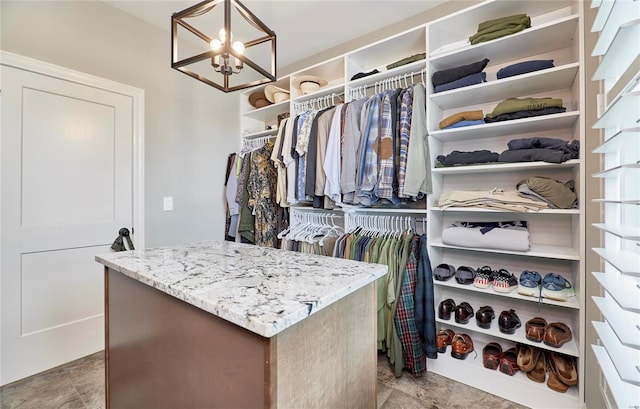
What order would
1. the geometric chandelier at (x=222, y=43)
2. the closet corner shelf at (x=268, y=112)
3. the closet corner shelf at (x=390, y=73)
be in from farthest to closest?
the closet corner shelf at (x=268, y=112) < the closet corner shelf at (x=390, y=73) < the geometric chandelier at (x=222, y=43)

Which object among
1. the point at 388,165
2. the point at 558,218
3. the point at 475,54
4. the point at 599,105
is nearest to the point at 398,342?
the point at 388,165

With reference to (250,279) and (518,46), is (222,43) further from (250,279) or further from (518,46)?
(518,46)

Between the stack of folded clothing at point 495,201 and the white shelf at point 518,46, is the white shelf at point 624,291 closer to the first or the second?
the stack of folded clothing at point 495,201

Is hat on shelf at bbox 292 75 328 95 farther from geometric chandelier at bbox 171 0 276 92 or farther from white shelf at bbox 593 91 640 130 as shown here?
white shelf at bbox 593 91 640 130

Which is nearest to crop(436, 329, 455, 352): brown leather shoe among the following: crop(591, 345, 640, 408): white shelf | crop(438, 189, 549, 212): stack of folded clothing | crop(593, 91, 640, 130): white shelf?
crop(438, 189, 549, 212): stack of folded clothing

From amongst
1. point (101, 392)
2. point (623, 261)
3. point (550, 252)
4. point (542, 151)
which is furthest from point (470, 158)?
point (101, 392)

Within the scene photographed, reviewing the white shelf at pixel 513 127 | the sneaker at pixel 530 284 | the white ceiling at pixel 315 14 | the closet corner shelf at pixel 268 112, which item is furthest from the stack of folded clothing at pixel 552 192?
the closet corner shelf at pixel 268 112

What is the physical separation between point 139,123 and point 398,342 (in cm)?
262

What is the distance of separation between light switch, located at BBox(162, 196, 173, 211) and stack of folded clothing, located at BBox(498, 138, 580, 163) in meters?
2.64

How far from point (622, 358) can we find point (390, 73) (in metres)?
2.00

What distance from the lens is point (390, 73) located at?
2125 mm

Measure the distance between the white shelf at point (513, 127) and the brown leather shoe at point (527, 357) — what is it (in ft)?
4.47

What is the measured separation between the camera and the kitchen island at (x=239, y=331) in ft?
2.25

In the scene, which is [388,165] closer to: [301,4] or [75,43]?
[301,4]
